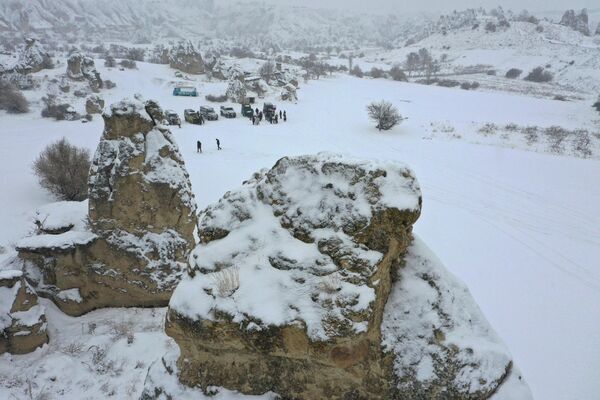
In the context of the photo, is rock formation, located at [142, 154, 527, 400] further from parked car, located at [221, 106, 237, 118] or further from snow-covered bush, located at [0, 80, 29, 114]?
snow-covered bush, located at [0, 80, 29, 114]

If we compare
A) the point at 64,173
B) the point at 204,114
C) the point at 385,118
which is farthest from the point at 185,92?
the point at 64,173

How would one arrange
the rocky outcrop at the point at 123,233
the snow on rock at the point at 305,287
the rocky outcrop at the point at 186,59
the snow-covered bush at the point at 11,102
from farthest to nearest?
1. the rocky outcrop at the point at 186,59
2. the snow-covered bush at the point at 11,102
3. the rocky outcrop at the point at 123,233
4. the snow on rock at the point at 305,287

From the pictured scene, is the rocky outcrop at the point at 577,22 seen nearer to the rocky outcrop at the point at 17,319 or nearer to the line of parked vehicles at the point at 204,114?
the line of parked vehicles at the point at 204,114

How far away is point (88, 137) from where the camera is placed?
92.7 ft

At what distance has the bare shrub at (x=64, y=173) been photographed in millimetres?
17719

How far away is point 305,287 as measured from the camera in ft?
13.7

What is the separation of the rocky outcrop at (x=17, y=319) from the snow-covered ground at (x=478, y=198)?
296 mm

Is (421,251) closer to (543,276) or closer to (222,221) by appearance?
(222,221)

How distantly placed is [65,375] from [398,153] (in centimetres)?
2058

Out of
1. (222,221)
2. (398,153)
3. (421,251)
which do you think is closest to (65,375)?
(222,221)

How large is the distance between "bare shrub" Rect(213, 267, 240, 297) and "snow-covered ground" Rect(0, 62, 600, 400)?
4280mm

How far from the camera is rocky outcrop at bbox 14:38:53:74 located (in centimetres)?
4684

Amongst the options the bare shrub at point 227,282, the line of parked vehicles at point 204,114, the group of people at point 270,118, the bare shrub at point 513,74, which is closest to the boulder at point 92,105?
the line of parked vehicles at point 204,114

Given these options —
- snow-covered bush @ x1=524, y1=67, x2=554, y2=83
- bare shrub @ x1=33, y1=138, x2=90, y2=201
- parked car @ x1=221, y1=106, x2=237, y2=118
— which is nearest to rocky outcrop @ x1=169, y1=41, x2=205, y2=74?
parked car @ x1=221, y1=106, x2=237, y2=118
